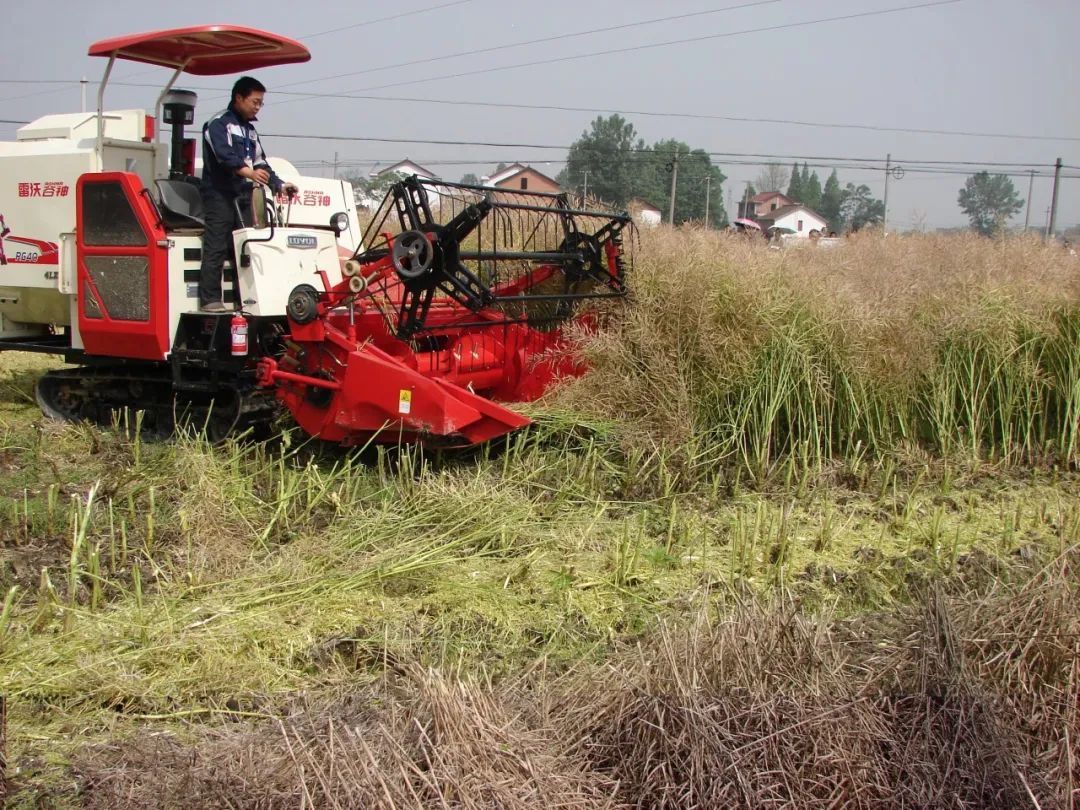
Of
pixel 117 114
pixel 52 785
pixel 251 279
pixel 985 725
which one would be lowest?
pixel 52 785

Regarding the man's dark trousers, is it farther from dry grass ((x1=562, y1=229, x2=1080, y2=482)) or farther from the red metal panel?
dry grass ((x1=562, y1=229, x2=1080, y2=482))

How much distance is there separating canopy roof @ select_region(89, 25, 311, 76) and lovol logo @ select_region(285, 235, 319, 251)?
1259 mm

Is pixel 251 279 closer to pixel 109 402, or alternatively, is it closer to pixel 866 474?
pixel 109 402

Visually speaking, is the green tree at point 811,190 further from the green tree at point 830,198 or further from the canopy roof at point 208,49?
the canopy roof at point 208,49

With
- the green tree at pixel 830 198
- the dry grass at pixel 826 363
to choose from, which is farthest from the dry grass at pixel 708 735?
the green tree at pixel 830 198

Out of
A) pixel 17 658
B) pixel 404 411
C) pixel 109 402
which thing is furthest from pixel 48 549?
pixel 109 402

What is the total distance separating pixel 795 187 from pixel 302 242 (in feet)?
293

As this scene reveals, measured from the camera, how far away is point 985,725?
249cm

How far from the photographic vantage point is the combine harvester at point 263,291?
5.38 meters

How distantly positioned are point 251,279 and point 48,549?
2.08m

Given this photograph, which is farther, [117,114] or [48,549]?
[117,114]

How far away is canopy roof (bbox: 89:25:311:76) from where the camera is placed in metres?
5.87

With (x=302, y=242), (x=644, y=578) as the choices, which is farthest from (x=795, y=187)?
(x=644, y=578)

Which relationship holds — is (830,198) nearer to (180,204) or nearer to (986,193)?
(986,193)
